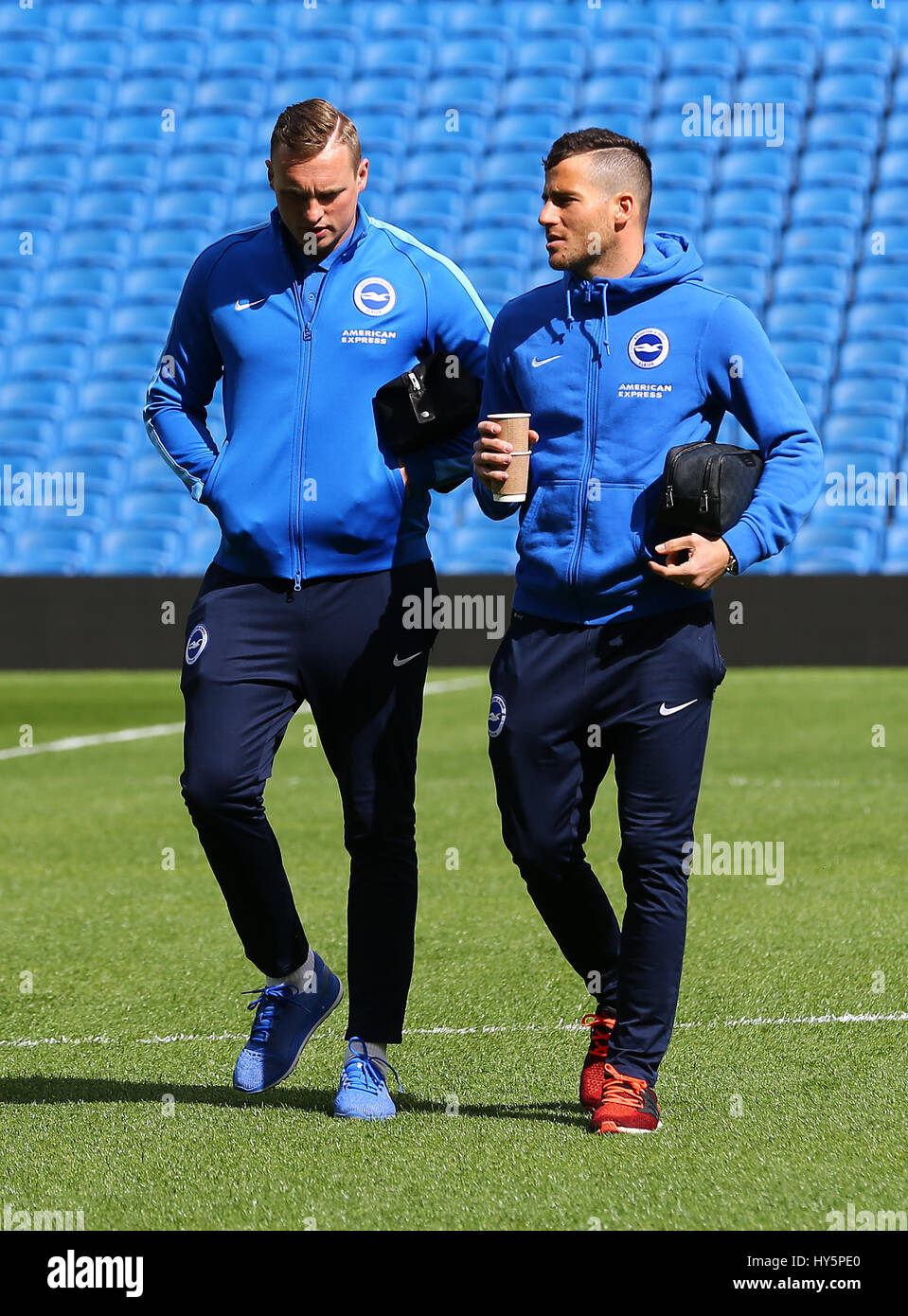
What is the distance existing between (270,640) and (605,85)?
1708 centimetres

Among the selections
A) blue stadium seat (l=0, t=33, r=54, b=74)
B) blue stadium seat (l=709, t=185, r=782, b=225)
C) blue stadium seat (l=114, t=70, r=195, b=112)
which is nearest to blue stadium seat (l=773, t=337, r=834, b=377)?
blue stadium seat (l=709, t=185, r=782, b=225)

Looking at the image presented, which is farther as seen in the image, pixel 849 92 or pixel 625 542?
pixel 849 92

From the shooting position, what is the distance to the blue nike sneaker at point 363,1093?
Answer: 3.78 metres

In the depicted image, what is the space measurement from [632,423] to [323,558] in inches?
28.6

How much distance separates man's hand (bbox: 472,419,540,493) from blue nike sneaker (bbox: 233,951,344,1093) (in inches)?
50.9

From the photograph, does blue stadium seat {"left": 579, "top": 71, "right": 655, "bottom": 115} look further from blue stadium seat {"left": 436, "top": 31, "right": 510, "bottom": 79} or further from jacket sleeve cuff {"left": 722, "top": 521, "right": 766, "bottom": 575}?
jacket sleeve cuff {"left": 722, "top": 521, "right": 766, "bottom": 575}

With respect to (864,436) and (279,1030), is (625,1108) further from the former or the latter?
(864,436)

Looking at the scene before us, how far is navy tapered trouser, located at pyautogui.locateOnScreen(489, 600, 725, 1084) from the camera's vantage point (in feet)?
12.0

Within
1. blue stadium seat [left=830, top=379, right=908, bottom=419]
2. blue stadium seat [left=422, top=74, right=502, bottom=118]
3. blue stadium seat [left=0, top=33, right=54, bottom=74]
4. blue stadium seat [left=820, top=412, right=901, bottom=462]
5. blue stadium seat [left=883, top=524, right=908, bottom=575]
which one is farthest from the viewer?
blue stadium seat [left=0, top=33, right=54, bottom=74]

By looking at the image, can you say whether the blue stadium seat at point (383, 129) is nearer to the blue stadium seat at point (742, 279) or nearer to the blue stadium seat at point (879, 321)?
the blue stadium seat at point (742, 279)

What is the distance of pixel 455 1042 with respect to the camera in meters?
4.53

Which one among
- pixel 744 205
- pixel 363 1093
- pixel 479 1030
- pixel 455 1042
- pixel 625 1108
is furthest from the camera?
pixel 744 205

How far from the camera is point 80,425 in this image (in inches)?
720

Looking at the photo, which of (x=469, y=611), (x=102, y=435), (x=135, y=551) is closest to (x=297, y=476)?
(x=469, y=611)
